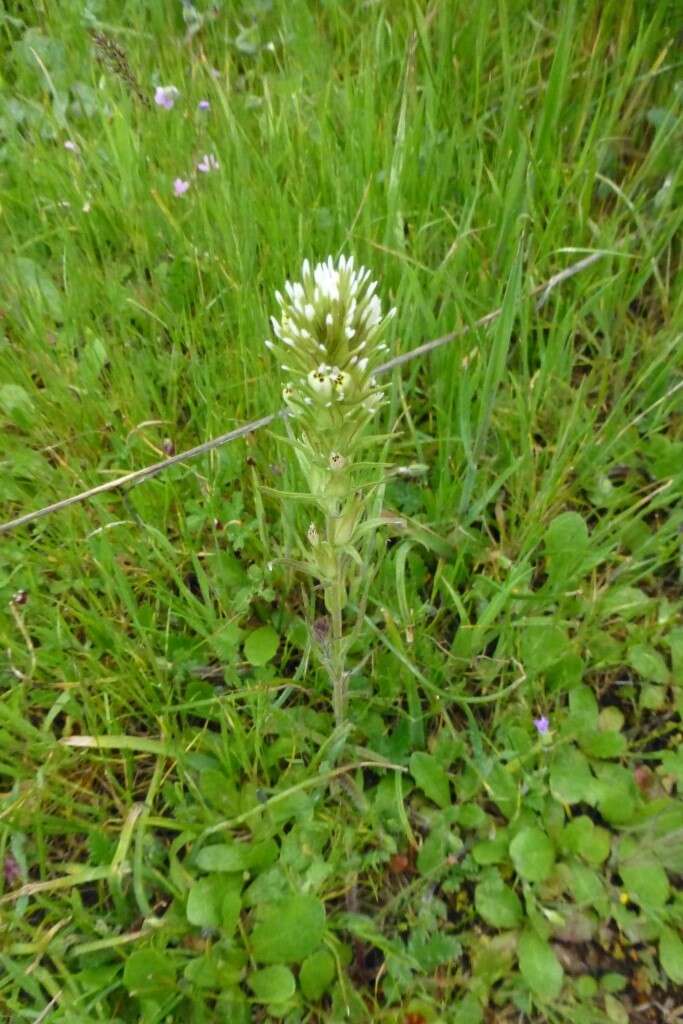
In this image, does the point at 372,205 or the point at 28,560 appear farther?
the point at 372,205

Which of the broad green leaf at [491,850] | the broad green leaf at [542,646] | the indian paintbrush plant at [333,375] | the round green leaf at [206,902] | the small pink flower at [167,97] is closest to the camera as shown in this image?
the indian paintbrush plant at [333,375]

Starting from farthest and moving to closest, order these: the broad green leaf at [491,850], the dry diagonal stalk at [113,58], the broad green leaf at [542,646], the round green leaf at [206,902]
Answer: the dry diagonal stalk at [113,58] → the broad green leaf at [542,646] → the broad green leaf at [491,850] → the round green leaf at [206,902]

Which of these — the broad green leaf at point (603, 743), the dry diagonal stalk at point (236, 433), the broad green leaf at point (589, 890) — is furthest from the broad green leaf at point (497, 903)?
the dry diagonal stalk at point (236, 433)

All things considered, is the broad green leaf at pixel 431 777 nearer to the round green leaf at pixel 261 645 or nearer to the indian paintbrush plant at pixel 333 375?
the round green leaf at pixel 261 645

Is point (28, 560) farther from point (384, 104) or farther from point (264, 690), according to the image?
point (384, 104)

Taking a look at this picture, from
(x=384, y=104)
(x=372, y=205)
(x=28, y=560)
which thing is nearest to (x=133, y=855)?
(x=28, y=560)

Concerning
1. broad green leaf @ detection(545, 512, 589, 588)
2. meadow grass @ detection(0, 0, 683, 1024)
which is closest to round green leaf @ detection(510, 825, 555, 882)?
meadow grass @ detection(0, 0, 683, 1024)

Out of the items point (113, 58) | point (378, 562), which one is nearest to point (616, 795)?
point (378, 562)
